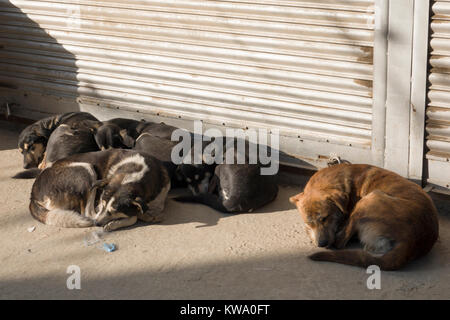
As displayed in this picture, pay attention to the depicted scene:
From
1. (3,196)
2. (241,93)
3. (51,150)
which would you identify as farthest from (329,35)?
(3,196)

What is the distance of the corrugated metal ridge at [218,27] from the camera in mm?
7723

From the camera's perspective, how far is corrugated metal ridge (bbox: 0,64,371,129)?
8117 millimetres

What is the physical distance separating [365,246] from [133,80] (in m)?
4.21

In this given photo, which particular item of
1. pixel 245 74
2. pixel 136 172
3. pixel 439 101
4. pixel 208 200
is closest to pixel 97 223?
pixel 136 172

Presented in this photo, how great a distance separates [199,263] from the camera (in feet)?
22.5

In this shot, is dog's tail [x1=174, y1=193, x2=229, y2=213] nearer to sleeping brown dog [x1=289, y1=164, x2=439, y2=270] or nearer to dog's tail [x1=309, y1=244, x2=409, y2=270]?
sleeping brown dog [x1=289, y1=164, x2=439, y2=270]

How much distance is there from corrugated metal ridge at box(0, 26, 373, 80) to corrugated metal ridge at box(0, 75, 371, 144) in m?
0.47

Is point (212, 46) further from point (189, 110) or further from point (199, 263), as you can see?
point (199, 263)

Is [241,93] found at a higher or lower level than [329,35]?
lower

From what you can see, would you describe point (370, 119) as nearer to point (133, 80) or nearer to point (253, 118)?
point (253, 118)

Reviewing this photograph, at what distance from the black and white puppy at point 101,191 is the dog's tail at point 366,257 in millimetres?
1988

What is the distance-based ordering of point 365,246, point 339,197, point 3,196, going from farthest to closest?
1. point 3,196
2. point 339,197
3. point 365,246

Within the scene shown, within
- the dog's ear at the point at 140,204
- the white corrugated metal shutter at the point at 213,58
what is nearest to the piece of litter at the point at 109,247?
the dog's ear at the point at 140,204

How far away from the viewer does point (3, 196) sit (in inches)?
336
